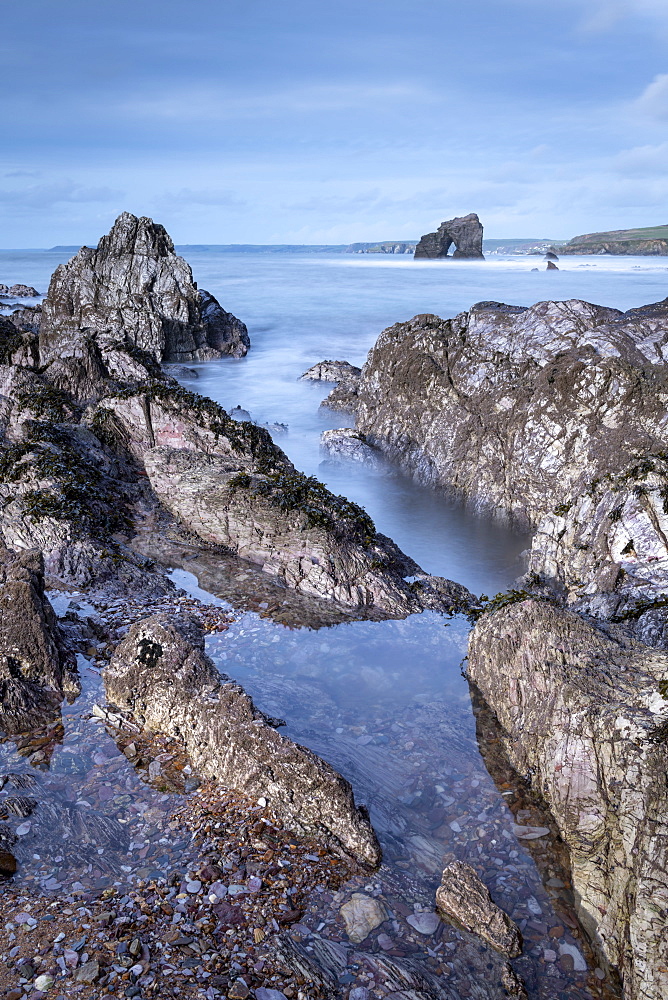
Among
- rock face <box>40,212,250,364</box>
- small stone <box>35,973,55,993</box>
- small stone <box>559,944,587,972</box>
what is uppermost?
rock face <box>40,212,250,364</box>

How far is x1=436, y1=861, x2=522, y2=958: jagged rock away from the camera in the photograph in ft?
17.2

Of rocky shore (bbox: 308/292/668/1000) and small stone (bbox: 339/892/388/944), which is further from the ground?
rocky shore (bbox: 308/292/668/1000)

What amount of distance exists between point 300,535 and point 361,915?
6900mm

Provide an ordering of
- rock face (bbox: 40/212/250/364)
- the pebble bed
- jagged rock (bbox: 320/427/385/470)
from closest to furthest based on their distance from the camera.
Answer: the pebble bed
jagged rock (bbox: 320/427/385/470)
rock face (bbox: 40/212/250/364)

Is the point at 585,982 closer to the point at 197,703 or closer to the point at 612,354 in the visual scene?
the point at 197,703

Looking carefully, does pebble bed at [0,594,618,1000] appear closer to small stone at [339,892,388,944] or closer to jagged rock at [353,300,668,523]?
small stone at [339,892,388,944]

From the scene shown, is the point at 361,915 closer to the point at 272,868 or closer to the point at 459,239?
the point at 272,868

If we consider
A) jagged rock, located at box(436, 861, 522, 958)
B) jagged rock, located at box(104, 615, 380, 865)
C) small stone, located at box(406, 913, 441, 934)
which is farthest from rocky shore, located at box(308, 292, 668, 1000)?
jagged rock, located at box(104, 615, 380, 865)

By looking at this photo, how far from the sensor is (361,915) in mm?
5418

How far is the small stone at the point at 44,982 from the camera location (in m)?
4.55

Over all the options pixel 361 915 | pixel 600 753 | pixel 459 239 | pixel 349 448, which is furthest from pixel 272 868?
pixel 459 239

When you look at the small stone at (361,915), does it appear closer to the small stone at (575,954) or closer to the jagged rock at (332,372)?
the small stone at (575,954)

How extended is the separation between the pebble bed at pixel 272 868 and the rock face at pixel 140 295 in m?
34.2

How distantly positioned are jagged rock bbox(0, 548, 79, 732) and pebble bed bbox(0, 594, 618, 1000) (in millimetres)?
278
